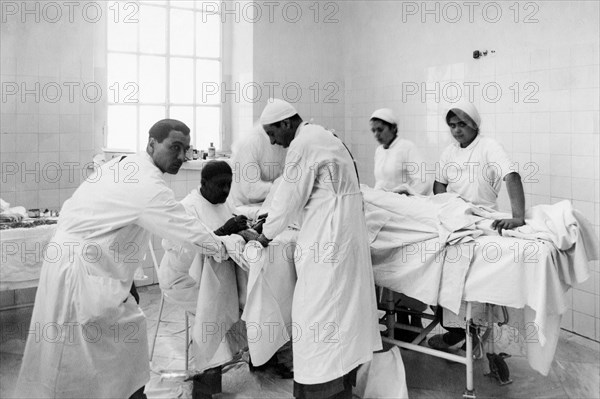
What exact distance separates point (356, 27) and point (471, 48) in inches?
70.0

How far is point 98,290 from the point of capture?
255cm

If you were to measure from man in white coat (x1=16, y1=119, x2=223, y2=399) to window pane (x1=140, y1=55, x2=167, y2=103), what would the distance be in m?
3.38

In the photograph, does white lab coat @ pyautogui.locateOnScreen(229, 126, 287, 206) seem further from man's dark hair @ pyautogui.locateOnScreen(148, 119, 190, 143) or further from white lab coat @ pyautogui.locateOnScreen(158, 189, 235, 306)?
man's dark hair @ pyautogui.locateOnScreen(148, 119, 190, 143)

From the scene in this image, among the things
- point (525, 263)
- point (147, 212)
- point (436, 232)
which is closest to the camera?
point (147, 212)

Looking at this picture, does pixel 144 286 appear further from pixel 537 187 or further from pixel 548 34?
pixel 548 34

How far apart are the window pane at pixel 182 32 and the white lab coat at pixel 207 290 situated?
3033 millimetres

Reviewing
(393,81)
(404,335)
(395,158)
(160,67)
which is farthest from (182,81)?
(404,335)

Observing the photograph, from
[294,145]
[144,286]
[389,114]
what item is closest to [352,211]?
[294,145]

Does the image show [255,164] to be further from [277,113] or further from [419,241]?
[419,241]

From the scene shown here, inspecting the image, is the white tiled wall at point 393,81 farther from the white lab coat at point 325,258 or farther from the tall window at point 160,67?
the white lab coat at point 325,258

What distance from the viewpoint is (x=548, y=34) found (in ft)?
15.1

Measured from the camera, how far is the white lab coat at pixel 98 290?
2.53m

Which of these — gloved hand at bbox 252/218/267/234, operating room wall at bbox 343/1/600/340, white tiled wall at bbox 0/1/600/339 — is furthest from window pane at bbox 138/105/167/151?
gloved hand at bbox 252/218/267/234

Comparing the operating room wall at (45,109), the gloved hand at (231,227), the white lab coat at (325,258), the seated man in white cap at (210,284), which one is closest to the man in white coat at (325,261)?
the white lab coat at (325,258)
